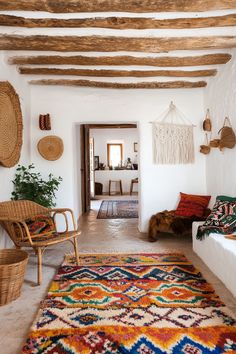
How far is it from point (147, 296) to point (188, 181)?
2.69m

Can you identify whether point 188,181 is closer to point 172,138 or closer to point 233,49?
point 172,138

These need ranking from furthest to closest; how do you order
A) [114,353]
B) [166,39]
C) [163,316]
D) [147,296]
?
1. [166,39]
2. [147,296]
3. [163,316]
4. [114,353]

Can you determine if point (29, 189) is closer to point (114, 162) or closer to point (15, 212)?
point (15, 212)

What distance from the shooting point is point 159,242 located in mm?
4113

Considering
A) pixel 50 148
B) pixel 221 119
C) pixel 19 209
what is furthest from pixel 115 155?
pixel 19 209

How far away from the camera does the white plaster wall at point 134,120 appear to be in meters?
4.60

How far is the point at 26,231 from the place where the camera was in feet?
8.80

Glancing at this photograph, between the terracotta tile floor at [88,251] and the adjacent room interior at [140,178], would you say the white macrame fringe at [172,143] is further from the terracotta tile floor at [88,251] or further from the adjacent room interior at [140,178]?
the terracotta tile floor at [88,251]

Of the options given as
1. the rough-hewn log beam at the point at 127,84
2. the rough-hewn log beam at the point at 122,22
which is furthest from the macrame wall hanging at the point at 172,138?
the rough-hewn log beam at the point at 122,22

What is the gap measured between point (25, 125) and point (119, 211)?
11.1ft

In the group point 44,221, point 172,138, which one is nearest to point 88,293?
point 44,221

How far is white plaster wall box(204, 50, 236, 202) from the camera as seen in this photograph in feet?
11.5

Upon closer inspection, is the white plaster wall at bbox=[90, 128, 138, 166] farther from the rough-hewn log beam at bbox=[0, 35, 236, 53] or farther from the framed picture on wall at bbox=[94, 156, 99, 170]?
the rough-hewn log beam at bbox=[0, 35, 236, 53]

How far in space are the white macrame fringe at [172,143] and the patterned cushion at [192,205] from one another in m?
0.66
